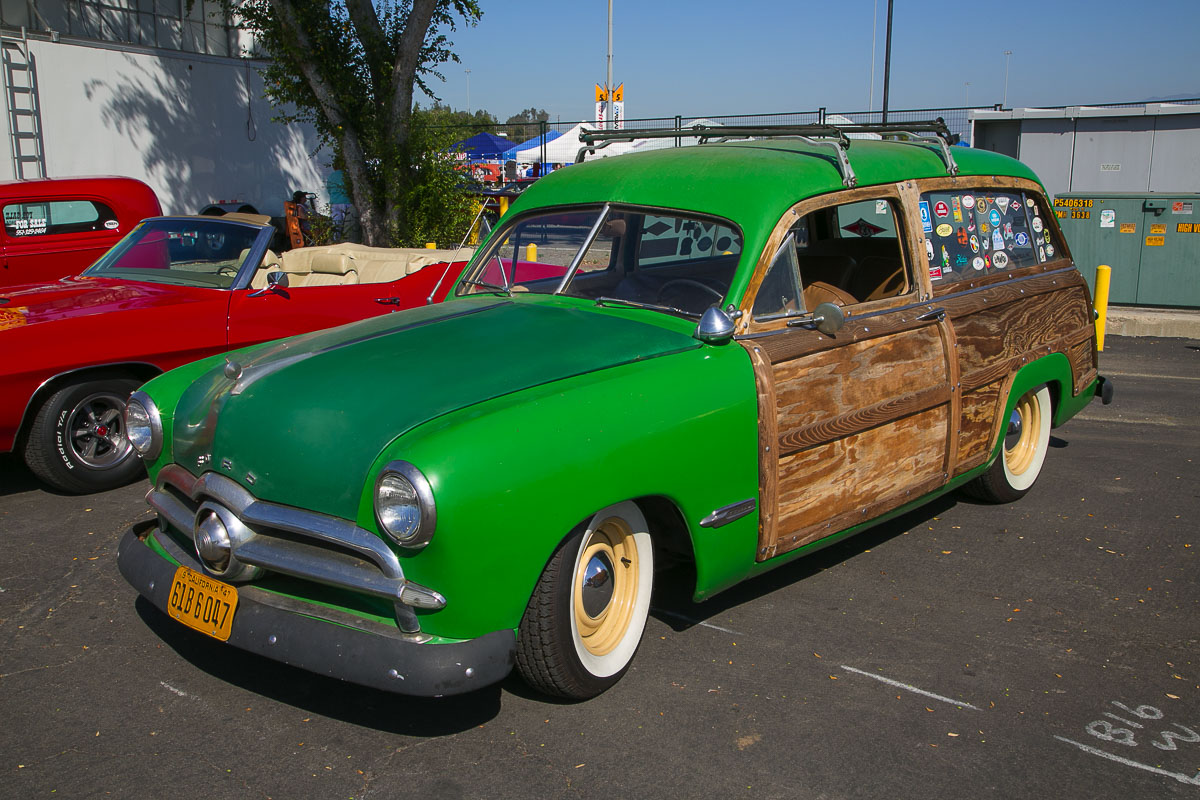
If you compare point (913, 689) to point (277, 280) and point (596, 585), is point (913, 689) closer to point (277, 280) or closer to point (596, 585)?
point (596, 585)

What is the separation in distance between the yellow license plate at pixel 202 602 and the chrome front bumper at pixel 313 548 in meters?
0.14

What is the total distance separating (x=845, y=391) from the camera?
3887 mm

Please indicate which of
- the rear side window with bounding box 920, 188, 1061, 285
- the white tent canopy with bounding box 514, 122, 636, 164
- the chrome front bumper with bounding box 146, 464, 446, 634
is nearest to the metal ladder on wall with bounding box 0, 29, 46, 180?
the white tent canopy with bounding box 514, 122, 636, 164

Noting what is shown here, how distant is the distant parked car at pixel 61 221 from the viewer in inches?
352

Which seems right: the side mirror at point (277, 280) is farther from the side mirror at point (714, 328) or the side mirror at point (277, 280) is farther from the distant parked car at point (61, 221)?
the distant parked car at point (61, 221)

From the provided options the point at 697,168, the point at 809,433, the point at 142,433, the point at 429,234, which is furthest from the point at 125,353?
the point at 429,234

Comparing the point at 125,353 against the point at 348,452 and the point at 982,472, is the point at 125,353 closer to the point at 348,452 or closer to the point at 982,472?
the point at 348,452

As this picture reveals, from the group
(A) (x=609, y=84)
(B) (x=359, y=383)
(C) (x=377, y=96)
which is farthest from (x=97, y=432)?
(A) (x=609, y=84)

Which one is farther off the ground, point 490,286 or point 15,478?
point 490,286

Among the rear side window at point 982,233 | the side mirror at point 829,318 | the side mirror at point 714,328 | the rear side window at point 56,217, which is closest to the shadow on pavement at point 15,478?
the rear side window at point 56,217

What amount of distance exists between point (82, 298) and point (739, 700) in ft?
15.1

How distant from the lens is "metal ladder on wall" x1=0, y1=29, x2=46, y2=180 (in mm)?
14883

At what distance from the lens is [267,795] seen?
2.80 metres

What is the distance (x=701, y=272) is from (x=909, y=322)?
0.97 m
